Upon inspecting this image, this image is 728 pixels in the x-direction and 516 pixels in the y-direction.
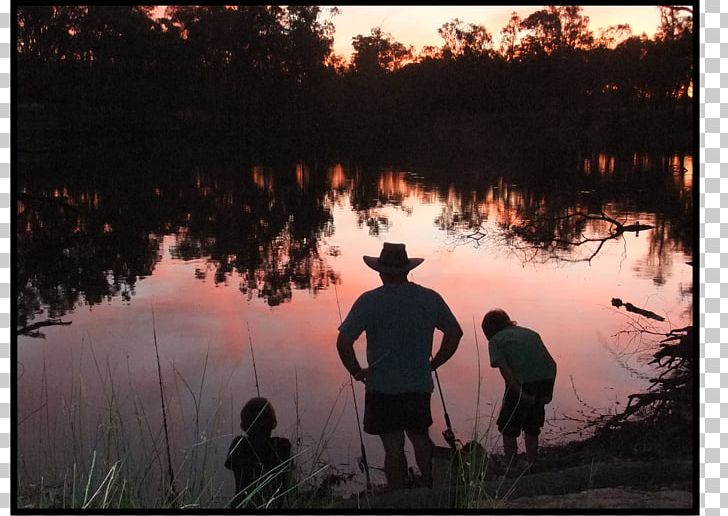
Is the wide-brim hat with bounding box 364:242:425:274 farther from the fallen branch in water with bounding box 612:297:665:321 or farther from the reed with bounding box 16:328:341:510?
the fallen branch in water with bounding box 612:297:665:321

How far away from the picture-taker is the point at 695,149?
11.5 feet

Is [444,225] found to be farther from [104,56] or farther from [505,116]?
[505,116]

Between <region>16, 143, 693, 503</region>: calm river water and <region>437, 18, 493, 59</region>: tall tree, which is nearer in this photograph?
<region>16, 143, 693, 503</region>: calm river water

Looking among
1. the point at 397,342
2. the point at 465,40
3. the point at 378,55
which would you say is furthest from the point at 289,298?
the point at 465,40

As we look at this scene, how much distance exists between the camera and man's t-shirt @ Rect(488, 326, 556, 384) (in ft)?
15.8

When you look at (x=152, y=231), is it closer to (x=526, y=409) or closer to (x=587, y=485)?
(x=526, y=409)

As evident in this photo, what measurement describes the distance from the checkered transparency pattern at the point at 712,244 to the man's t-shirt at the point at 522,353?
1.56 m

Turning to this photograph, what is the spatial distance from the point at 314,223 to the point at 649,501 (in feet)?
54.8

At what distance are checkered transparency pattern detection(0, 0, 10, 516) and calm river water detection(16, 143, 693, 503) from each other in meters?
0.47

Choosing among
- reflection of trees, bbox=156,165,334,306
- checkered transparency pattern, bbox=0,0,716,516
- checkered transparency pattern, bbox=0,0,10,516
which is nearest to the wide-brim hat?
checkered transparency pattern, bbox=0,0,716,516

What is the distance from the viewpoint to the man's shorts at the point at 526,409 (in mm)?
4961

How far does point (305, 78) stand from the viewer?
1042 inches

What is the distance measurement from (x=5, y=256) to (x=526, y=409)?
326cm

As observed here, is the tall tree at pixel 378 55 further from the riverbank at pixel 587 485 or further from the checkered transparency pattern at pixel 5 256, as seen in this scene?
the checkered transparency pattern at pixel 5 256
